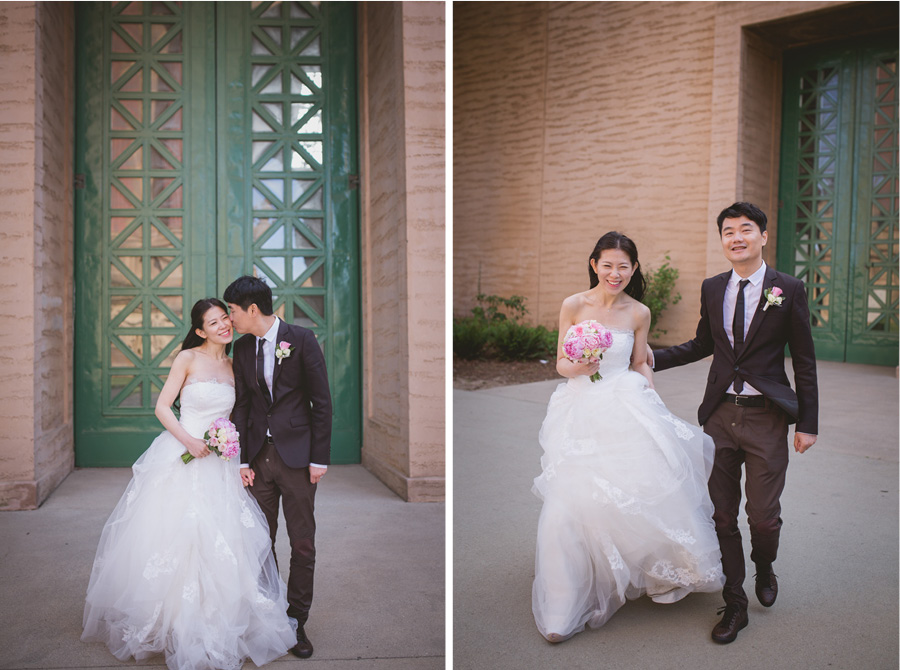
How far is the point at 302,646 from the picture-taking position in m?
3.11

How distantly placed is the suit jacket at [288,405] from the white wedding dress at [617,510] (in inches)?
37.1

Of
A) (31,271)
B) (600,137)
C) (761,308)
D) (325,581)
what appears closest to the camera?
(761,308)

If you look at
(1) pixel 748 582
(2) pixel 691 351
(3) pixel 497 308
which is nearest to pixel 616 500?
(2) pixel 691 351

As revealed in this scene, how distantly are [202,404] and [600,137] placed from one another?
30.2ft

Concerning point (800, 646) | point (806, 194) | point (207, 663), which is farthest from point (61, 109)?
point (806, 194)

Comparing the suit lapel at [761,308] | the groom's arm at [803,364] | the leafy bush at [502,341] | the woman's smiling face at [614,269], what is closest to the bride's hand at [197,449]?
the woman's smiling face at [614,269]

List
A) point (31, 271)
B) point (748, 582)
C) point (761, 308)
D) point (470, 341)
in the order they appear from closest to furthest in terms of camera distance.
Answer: point (761, 308)
point (748, 582)
point (31, 271)
point (470, 341)

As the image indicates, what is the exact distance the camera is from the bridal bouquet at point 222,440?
3.06 metres

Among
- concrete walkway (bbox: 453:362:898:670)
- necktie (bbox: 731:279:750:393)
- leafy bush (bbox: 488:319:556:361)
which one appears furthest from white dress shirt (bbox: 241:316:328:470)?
leafy bush (bbox: 488:319:556:361)

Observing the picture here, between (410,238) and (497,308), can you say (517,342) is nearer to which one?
(497,308)

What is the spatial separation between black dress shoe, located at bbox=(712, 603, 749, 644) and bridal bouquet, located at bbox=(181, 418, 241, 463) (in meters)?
1.96

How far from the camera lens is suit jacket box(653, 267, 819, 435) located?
3.09m

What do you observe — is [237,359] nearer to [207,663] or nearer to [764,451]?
[207,663]

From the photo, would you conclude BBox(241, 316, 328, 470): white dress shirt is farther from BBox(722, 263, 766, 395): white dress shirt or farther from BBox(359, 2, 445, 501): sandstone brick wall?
BBox(359, 2, 445, 501): sandstone brick wall
